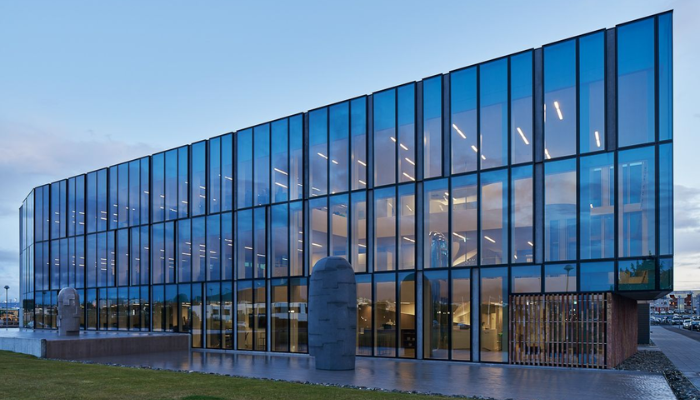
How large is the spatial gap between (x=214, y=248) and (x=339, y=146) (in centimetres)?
1066

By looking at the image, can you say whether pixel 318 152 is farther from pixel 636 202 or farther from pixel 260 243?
pixel 636 202

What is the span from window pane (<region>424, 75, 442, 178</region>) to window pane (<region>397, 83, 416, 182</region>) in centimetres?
55

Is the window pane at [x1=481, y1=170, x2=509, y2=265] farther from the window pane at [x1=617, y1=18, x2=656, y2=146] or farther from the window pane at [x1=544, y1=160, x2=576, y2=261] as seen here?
the window pane at [x1=617, y1=18, x2=656, y2=146]

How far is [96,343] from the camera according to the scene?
94.6ft

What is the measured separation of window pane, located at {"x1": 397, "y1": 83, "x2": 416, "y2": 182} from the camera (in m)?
28.2

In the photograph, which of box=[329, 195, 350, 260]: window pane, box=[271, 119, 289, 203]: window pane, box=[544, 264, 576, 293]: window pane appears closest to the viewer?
box=[544, 264, 576, 293]: window pane

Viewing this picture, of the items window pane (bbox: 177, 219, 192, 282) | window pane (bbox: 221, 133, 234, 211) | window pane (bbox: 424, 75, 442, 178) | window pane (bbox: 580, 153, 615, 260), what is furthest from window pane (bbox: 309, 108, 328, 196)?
window pane (bbox: 580, 153, 615, 260)

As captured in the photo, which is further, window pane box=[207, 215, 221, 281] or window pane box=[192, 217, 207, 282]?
window pane box=[192, 217, 207, 282]

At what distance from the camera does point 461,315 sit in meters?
25.9

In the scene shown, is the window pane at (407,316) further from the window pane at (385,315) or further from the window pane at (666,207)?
the window pane at (666,207)

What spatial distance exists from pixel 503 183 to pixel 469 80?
484 centimetres

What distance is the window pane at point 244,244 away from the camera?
34.2 m

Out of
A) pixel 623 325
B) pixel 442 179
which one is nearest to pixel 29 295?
pixel 442 179

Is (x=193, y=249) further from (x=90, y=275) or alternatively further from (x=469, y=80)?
(x=469, y=80)
